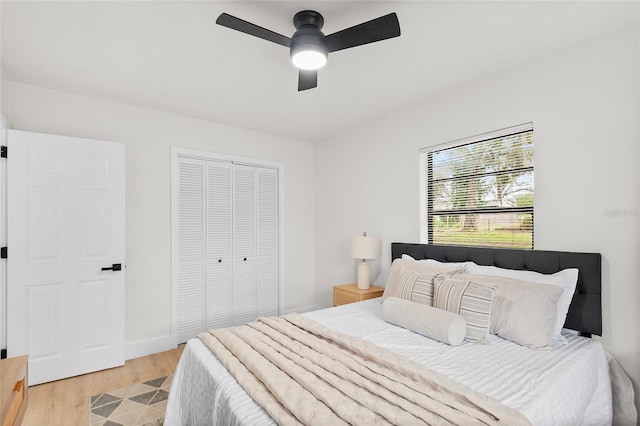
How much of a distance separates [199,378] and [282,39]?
1.96 meters

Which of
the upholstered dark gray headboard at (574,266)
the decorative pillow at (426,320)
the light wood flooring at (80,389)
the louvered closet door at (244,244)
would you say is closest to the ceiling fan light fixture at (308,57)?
the decorative pillow at (426,320)

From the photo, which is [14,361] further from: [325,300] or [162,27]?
[325,300]

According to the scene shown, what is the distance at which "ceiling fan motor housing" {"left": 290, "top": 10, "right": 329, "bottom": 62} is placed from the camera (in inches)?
74.4

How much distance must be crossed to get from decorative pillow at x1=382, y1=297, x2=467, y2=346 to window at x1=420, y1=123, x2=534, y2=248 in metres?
1.03

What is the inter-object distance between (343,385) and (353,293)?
201cm

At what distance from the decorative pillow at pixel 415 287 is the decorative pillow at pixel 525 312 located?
41cm

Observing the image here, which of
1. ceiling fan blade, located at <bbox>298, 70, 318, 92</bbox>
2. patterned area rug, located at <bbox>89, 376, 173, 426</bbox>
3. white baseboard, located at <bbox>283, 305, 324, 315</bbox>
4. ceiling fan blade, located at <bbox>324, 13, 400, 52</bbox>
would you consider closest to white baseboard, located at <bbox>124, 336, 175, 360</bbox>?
patterned area rug, located at <bbox>89, 376, 173, 426</bbox>

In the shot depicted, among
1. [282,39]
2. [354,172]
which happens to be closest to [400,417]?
[282,39]

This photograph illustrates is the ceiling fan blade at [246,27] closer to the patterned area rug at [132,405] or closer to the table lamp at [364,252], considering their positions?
the table lamp at [364,252]

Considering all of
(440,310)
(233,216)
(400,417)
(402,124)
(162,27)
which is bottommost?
(400,417)

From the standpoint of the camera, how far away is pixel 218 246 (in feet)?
13.1

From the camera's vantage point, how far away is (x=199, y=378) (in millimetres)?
1810

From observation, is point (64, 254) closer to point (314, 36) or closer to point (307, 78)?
point (307, 78)

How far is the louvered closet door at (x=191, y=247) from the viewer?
12.1 feet
